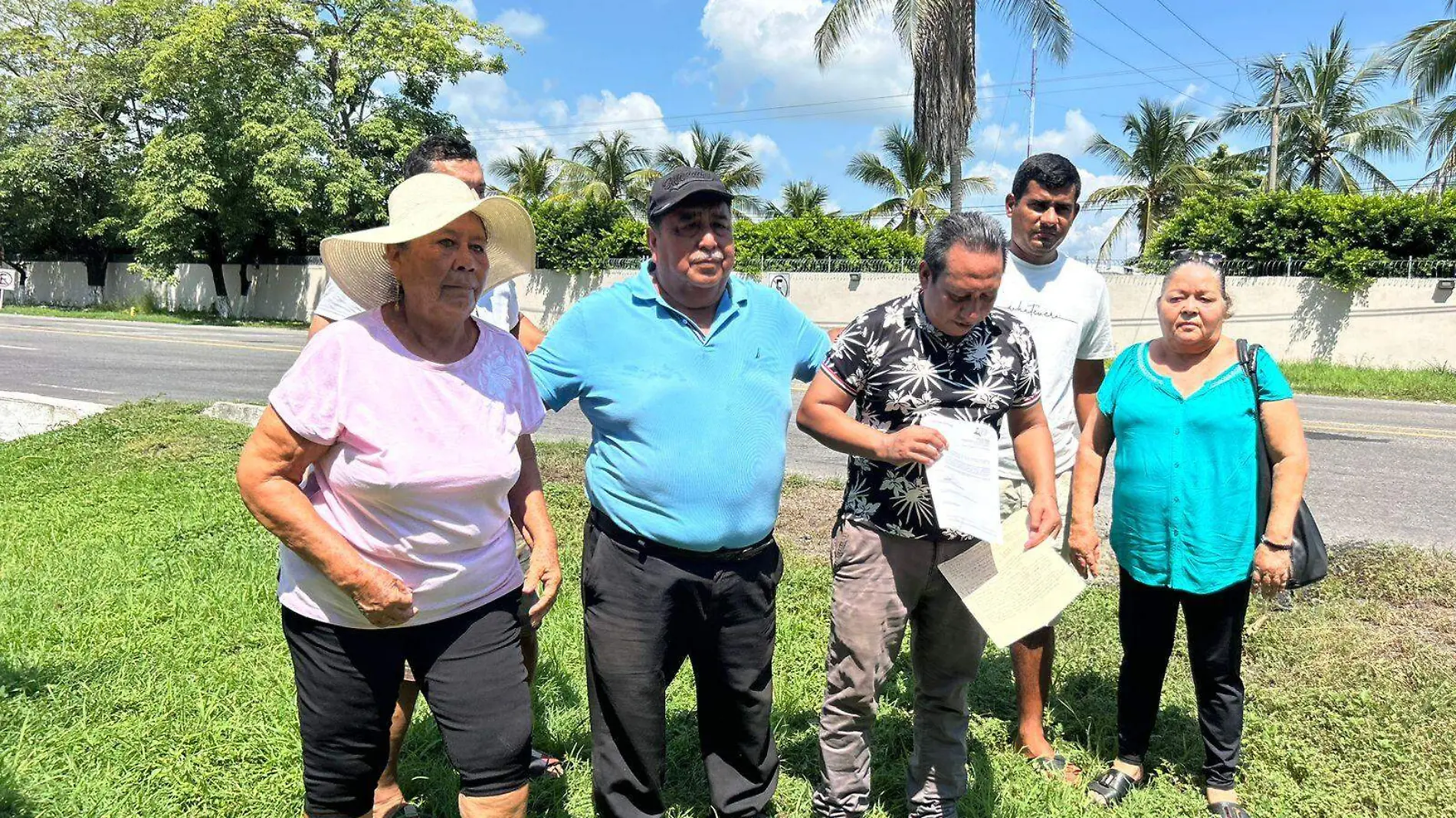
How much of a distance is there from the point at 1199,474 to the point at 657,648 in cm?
183

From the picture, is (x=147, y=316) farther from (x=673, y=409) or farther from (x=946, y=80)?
(x=673, y=409)

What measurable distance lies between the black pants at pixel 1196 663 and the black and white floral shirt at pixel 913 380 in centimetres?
91

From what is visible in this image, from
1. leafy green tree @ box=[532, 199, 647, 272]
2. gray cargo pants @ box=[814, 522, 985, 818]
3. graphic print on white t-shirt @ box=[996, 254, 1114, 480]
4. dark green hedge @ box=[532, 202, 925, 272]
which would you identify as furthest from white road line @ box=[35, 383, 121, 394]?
leafy green tree @ box=[532, 199, 647, 272]

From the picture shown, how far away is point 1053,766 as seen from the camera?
10.8ft

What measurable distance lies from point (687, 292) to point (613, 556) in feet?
2.51

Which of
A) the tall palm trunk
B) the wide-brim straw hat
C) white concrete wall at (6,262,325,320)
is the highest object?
the tall palm trunk

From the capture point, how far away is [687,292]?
2516 millimetres

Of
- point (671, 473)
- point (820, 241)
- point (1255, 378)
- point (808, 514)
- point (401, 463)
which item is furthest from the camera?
point (820, 241)

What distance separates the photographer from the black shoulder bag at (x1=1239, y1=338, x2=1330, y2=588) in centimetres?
287

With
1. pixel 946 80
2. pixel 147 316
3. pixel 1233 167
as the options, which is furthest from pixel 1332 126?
pixel 147 316

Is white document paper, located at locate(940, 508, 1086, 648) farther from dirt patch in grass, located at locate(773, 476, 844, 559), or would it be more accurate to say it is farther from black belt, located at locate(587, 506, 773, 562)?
dirt patch in grass, located at locate(773, 476, 844, 559)

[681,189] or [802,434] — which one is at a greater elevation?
[681,189]

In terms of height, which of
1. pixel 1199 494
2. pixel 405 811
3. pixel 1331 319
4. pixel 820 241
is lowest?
pixel 405 811

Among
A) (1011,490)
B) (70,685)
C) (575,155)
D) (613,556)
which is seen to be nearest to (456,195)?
(613,556)
